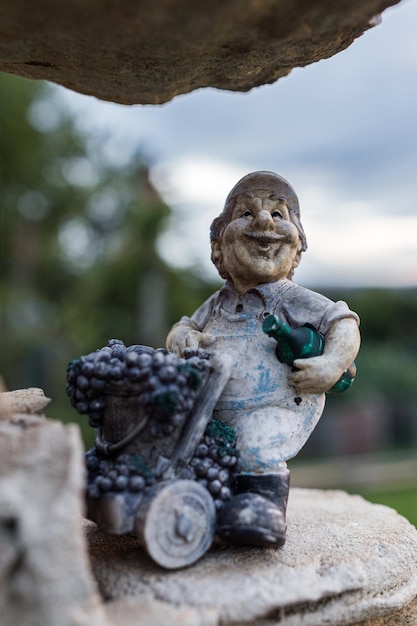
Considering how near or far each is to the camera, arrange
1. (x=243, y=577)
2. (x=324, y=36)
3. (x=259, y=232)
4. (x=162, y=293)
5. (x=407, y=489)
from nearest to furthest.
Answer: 1. (x=243, y=577)
2. (x=324, y=36)
3. (x=259, y=232)
4. (x=407, y=489)
5. (x=162, y=293)

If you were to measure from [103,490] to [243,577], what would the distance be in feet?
1.36

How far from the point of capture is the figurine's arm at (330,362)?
6.14 feet

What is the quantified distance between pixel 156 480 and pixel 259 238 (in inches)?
33.0

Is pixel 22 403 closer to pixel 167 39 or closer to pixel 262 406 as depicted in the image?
pixel 262 406

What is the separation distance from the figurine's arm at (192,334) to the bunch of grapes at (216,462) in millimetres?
272

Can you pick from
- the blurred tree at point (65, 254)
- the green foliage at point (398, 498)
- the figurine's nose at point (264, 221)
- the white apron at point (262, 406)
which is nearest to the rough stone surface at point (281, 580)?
the white apron at point (262, 406)

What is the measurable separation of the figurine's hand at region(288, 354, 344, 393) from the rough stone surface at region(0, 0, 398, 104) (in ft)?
3.03

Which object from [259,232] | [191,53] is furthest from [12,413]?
[191,53]

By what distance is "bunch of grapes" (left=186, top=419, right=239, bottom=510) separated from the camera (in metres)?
1.72

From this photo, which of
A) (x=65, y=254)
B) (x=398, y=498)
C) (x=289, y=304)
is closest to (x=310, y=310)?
(x=289, y=304)

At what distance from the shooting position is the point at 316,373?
6.14 ft

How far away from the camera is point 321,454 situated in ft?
24.9

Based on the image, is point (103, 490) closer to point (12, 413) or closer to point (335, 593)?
point (12, 413)

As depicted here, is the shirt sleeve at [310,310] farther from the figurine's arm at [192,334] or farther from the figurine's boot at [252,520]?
the figurine's boot at [252,520]
